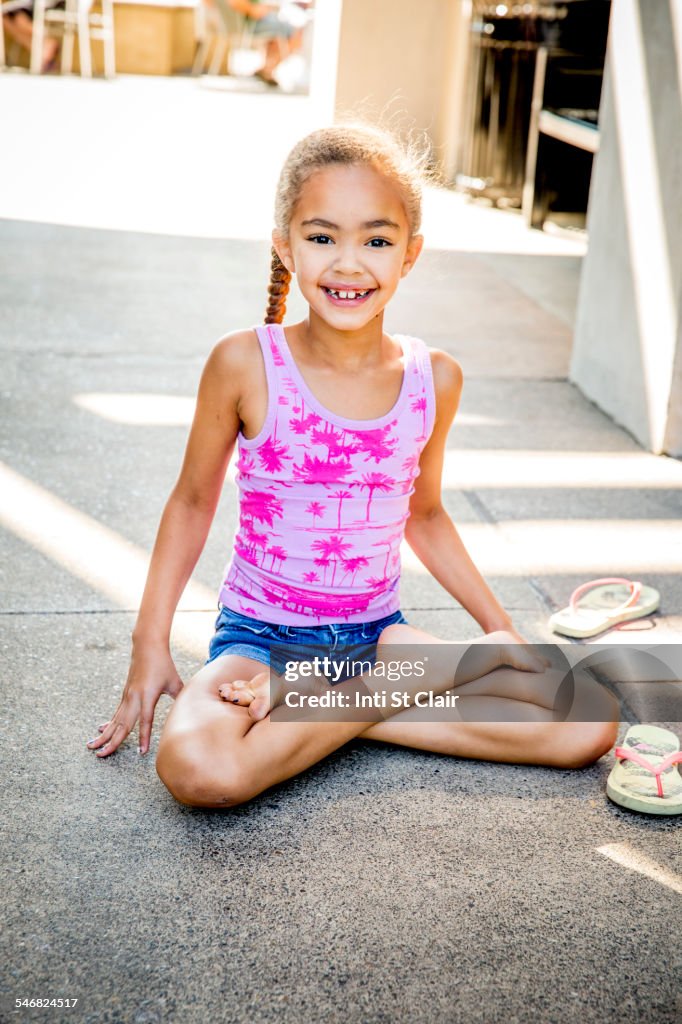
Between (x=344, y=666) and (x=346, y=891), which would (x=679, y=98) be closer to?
(x=344, y=666)

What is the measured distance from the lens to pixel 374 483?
90.3 inches

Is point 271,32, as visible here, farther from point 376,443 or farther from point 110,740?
point 110,740

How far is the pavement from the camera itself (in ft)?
5.61

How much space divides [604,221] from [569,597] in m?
2.08

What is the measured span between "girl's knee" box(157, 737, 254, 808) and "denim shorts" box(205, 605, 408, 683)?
10.7 inches

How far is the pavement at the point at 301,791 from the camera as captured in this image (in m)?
1.71

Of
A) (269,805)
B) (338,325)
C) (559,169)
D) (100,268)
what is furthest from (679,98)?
(559,169)

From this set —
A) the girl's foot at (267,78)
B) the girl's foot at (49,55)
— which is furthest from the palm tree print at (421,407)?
the girl's foot at (267,78)

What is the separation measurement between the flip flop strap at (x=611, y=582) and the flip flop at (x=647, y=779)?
0.61 m

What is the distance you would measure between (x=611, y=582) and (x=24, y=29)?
574 inches

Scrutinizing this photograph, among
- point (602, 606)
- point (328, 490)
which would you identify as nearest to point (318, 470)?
point (328, 490)

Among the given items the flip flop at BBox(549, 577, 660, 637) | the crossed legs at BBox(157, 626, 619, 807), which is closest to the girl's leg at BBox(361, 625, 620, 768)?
the crossed legs at BBox(157, 626, 619, 807)

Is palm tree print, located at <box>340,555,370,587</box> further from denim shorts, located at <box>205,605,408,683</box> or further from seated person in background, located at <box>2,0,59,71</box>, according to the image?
seated person in background, located at <box>2,0,59,71</box>

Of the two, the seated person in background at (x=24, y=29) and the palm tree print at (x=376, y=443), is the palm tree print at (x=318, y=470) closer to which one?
the palm tree print at (x=376, y=443)
